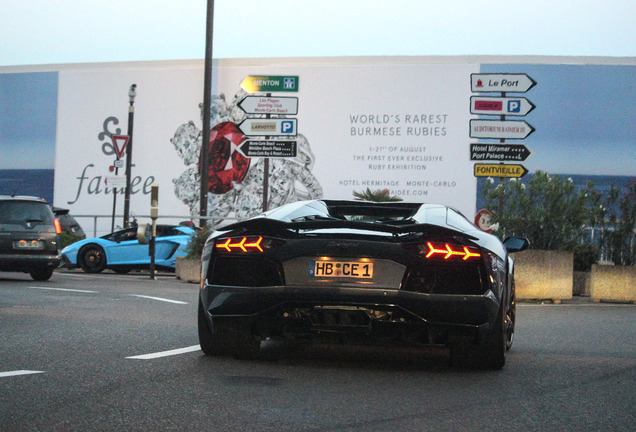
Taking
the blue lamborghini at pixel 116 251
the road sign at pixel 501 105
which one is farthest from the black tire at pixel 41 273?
the road sign at pixel 501 105

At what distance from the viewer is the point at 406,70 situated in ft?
82.7

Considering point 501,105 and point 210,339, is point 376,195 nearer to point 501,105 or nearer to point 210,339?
point 501,105

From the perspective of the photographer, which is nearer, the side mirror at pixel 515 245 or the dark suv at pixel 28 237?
the side mirror at pixel 515 245

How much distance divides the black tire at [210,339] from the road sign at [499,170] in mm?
11547

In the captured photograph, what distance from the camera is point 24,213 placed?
15719 millimetres

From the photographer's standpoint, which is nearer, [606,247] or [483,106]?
[606,247]

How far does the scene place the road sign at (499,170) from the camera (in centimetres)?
1719

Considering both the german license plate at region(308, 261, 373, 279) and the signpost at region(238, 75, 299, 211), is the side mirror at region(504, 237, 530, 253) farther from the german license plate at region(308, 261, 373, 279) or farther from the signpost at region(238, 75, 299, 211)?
the signpost at region(238, 75, 299, 211)

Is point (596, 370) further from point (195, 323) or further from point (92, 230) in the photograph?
point (92, 230)

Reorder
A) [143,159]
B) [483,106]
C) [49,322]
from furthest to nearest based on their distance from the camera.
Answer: [143,159]
[483,106]
[49,322]

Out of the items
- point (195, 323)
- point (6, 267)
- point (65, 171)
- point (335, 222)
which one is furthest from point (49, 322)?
point (65, 171)

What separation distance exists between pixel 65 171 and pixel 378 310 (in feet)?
75.9

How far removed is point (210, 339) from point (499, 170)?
11697 millimetres

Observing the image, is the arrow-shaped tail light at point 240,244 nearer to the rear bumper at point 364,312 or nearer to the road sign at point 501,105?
the rear bumper at point 364,312
